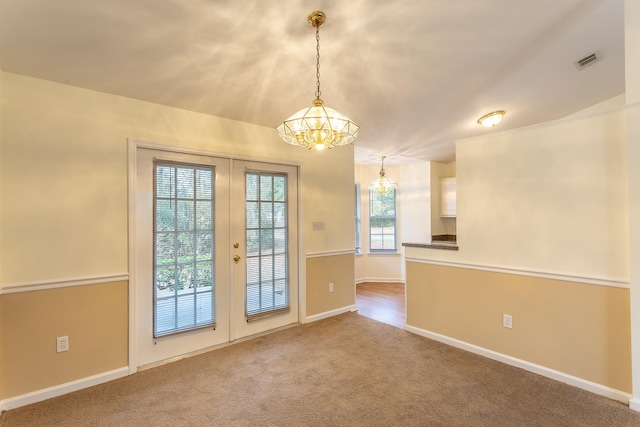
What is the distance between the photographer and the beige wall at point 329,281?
3971 millimetres

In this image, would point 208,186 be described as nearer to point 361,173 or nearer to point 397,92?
point 397,92

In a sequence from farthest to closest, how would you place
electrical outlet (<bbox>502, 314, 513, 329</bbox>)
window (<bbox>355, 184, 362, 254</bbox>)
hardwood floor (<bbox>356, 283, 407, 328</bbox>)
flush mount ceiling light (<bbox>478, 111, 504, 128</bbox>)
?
window (<bbox>355, 184, 362, 254</bbox>) < hardwood floor (<bbox>356, 283, 407, 328</bbox>) < flush mount ceiling light (<bbox>478, 111, 504, 128</bbox>) < electrical outlet (<bbox>502, 314, 513, 329</bbox>)

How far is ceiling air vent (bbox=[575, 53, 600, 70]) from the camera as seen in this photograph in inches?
110

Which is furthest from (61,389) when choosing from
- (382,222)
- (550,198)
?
(382,222)

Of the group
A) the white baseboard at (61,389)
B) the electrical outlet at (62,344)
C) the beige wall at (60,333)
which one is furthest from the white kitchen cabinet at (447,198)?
the electrical outlet at (62,344)

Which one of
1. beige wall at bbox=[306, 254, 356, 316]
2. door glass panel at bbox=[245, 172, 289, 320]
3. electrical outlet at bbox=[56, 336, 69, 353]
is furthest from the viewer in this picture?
beige wall at bbox=[306, 254, 356, 316]

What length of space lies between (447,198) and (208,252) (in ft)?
15.6

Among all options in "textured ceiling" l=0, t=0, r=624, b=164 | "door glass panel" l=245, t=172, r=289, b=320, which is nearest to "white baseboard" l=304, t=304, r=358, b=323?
"door glass panel" l=245, t=172, r=289, b=320

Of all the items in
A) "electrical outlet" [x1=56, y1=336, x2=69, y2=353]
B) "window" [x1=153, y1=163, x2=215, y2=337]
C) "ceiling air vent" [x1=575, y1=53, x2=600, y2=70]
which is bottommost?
"electrical outlet" [x1=56, y1=336, x2=69, y2=353]

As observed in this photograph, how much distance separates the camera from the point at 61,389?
2.34 m

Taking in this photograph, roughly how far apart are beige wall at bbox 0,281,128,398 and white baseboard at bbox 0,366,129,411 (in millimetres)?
29

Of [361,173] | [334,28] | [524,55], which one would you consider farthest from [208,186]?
[361,173]

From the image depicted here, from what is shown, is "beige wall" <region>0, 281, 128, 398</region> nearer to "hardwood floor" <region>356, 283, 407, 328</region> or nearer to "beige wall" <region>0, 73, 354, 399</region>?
"beige wall" <region>0, 73, 354, 399</region>

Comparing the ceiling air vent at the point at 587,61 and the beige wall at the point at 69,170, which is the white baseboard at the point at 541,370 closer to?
the ceiling air vent at the point at 587,61
